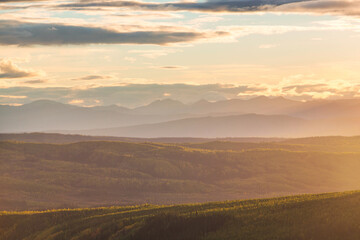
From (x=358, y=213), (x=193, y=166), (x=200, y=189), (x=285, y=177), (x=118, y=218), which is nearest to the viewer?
(x=358, y=213)

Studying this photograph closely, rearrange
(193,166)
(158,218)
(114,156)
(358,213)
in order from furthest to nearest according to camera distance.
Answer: (114,156) < (193,166) < (158,218) < (358,213)

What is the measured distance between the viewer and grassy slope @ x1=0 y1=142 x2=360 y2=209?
433ft

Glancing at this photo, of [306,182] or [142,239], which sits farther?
[306,182]

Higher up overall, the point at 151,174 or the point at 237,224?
the point at 237,224

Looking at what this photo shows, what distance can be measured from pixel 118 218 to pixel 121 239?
6789 mm

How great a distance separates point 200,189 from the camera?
141375 millimetres

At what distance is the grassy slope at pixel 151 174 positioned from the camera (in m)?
132

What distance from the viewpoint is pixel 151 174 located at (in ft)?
536

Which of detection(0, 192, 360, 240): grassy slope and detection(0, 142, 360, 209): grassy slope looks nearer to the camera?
detection(0, 192, 360, 240): grassy slope

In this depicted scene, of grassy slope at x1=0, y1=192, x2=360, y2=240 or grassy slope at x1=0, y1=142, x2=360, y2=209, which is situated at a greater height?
grassy slope at x1=0, y1=192, x2=360, y2=240

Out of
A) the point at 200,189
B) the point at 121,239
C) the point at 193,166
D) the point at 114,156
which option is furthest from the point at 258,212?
the point at 114,156

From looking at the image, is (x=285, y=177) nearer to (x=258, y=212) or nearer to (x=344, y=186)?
(x=344, y=186)

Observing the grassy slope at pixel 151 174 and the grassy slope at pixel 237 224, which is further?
the grassy slope at pixel 151 174

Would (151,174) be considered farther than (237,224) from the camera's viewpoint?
Yes
